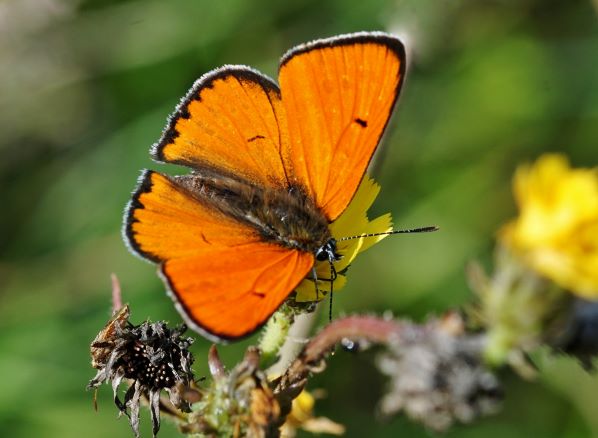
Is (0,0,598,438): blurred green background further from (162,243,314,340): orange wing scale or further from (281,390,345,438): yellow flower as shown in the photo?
(162,243,314,340): orange wing scale

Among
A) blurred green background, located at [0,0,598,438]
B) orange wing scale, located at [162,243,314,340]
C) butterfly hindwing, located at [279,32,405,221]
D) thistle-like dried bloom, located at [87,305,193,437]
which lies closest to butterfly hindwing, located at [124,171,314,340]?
orange wing scale, located at [162,243,314,340]

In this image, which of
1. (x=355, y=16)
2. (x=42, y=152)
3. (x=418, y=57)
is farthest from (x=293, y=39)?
(x=42, y=152)

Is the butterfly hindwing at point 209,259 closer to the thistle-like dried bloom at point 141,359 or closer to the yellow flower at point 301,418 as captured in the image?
the thistle-like dried bloom at point 141,359

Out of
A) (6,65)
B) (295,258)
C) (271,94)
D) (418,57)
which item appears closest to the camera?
(295,258)

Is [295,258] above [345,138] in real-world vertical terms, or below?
below

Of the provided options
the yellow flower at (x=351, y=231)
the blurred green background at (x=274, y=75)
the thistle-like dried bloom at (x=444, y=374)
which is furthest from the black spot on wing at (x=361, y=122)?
the blurred green background at (x=274, y=75)

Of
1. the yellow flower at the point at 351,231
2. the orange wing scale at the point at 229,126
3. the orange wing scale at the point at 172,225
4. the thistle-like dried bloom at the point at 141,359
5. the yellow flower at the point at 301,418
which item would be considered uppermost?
the orange wing scale at the point at 229,126

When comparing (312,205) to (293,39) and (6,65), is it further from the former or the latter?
(6,65)
